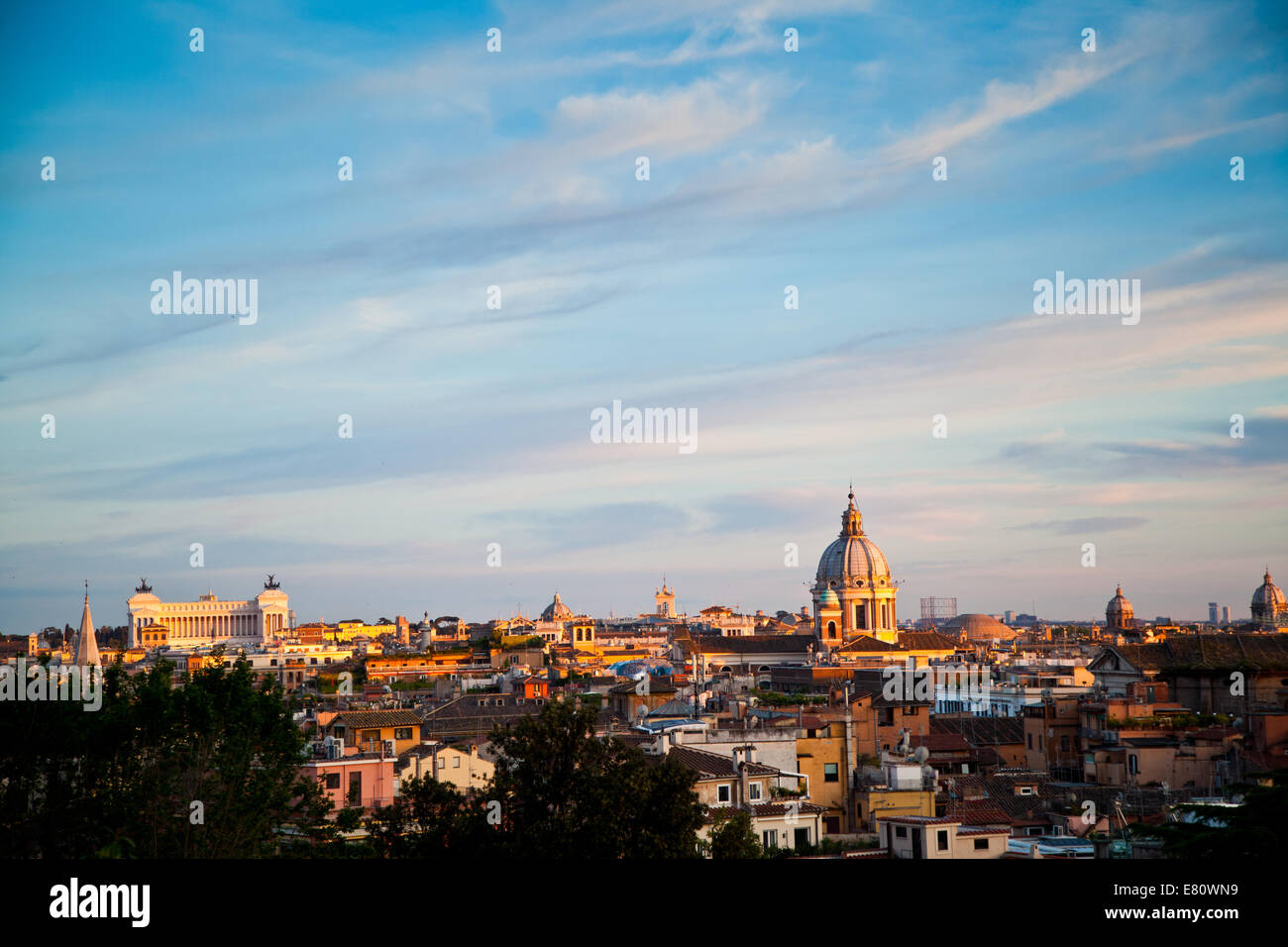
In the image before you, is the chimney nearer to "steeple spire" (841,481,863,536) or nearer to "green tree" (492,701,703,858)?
"green tree" (492,701,703,858)

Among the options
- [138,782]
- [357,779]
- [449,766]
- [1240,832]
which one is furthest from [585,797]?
[449,766]

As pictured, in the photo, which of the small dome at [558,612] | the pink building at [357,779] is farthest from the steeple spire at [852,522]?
the pink building at [357,779]

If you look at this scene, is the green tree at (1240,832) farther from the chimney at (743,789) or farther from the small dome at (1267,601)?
the small dome at (1267,601)

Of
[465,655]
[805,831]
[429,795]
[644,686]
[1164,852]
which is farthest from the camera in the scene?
[465,655]

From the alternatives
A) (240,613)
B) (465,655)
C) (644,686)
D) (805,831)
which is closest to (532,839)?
(805,831)

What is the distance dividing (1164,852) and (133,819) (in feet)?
44.3

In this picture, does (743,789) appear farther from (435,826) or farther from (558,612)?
(558,612)

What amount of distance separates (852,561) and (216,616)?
80.6 metres

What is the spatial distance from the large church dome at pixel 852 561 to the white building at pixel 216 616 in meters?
67.2

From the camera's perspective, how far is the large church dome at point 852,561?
468ft

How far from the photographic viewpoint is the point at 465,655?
4424 inches
